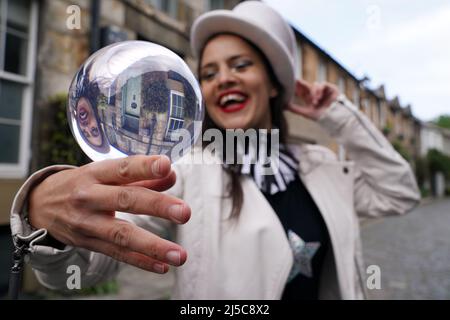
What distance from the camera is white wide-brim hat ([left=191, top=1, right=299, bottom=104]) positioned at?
1.74 m

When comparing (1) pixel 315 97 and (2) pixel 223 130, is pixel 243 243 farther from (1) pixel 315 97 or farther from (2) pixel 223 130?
(1) pixel 315 97

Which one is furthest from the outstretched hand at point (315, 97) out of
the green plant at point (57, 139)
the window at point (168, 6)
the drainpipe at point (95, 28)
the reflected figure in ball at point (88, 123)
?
the window at point (168, 6)

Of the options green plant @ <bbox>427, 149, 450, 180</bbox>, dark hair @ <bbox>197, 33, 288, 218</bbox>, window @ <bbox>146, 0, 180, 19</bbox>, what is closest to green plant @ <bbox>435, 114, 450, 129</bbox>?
green plant @ <bbox>427, 149, 450, 180</bbox>

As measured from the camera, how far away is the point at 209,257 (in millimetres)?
1498

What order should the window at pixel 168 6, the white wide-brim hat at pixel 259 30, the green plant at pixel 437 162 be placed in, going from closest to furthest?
the white wide-brim hat at pixel 259 30, the window at pixel 168 6, the green plant at pixel 437 162

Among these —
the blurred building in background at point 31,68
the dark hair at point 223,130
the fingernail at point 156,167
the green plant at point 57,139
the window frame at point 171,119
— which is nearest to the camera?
the fingernail at point 156,167

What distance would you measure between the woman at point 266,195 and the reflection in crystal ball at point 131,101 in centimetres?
41

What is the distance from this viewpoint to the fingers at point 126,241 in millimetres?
721

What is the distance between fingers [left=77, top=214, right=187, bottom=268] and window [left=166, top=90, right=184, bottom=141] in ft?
0.76

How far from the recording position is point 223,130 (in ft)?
6.03

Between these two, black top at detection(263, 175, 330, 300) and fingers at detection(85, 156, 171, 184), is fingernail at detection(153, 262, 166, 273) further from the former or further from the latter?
black top at detection(263, 175, 330, 300)

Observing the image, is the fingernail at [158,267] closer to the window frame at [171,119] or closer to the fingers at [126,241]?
the fingers at [126,241]

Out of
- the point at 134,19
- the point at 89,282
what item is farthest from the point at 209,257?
the point at 134,19
